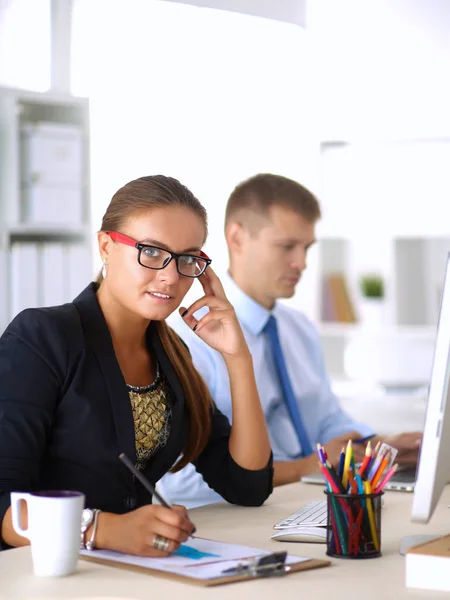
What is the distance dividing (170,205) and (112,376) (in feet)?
1.09

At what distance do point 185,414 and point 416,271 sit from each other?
2.96 m

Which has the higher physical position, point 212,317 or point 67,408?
point 212,317

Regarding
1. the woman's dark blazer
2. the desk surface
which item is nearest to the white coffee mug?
the desk surface

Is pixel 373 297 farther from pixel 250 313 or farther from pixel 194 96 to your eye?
pixel 250 313

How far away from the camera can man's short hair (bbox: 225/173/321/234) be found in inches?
107

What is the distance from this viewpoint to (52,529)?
1229mm

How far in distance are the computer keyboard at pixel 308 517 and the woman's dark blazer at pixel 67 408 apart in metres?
0.30

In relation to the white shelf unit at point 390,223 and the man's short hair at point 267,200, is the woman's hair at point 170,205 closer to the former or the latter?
the man's short hair at point 267,200

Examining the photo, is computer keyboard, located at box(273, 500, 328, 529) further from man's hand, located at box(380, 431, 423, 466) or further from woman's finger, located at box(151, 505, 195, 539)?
man's hand, located at box(380, 431, 423, 466)

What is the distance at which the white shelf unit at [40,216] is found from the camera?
10.8 feet

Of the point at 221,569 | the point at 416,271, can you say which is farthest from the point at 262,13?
the point at 221,569

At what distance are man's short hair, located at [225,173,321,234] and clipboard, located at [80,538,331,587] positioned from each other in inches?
59.0

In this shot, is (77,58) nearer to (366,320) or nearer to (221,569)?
(366,320)

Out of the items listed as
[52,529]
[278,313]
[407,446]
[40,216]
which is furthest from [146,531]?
[40,216]
